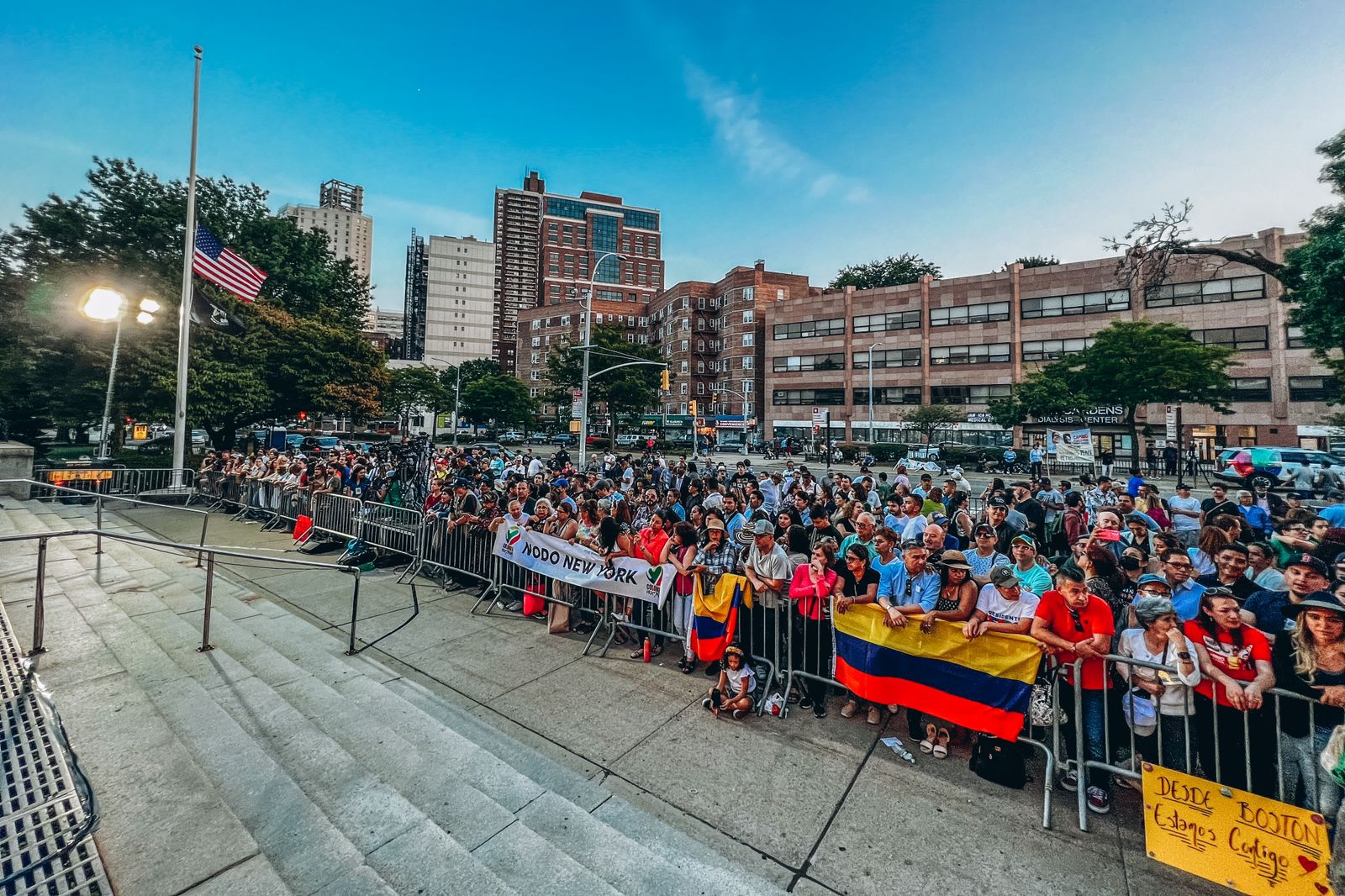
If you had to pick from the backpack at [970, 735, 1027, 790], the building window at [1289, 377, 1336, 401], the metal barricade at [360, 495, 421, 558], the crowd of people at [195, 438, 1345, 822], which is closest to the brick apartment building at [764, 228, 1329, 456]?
the building window at [1289, 377, 1336, 401]

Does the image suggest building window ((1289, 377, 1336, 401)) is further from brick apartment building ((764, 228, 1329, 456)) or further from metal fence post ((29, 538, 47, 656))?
metal fence post ((29, 538, 47, 656))

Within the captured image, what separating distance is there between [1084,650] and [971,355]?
2077 inches

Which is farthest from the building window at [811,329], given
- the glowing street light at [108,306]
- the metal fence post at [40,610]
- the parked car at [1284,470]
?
the metal fence post at [40,610]

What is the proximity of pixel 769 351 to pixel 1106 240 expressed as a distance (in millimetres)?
44521

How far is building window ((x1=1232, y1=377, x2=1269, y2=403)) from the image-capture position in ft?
124

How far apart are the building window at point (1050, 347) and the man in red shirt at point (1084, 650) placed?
49790 millimetres

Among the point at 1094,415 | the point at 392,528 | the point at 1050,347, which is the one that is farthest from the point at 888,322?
the point at 392,528

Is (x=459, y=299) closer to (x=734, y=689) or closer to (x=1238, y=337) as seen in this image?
(x=1238, y=337)

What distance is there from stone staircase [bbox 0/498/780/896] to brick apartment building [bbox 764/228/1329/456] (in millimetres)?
35463

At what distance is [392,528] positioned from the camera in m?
10.4

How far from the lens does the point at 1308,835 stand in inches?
117

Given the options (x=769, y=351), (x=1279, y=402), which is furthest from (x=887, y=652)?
(x=769, y=351)

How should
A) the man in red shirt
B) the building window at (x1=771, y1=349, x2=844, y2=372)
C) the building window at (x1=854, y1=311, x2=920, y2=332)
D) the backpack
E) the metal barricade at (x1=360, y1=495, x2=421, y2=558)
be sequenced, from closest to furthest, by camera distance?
the man in red shirt
the backpack
the metal barricade at (x1=360, y1=495, x2=421, y2=558)
the building window at (x1=854, y1=311, x2=920, y2=332)
the building window at (x1=771, y1=349, x2=844, y2=372)

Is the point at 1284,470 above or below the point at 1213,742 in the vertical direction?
above
